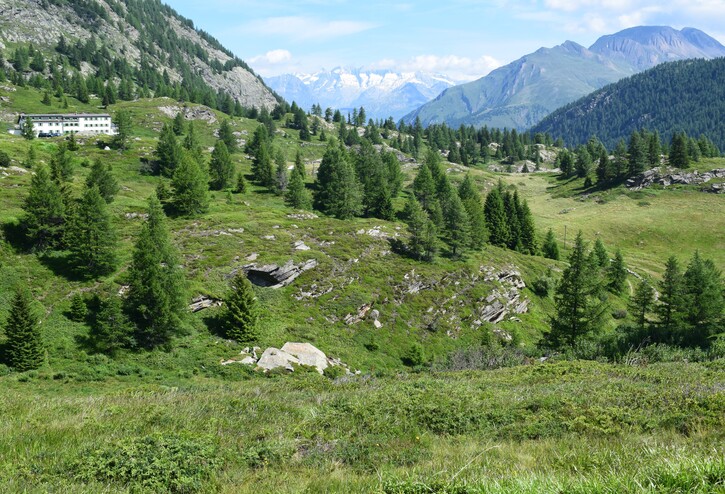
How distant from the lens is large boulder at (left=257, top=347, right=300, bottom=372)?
39156mm

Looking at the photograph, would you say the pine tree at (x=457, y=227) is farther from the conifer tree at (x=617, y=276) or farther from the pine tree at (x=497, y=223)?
the conifer tree at (x=617, y=276)

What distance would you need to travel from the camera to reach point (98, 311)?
41750 millimetres

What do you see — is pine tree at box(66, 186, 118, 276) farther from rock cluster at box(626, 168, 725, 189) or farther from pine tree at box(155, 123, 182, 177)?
rock cluster at box(626, 168, 725, 189)

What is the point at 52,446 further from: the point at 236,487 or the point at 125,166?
the point at 125,166

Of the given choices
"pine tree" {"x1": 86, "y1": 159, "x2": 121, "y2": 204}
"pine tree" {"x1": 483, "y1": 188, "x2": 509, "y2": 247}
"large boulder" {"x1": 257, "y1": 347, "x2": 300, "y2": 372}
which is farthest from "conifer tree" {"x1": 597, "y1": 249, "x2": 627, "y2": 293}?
"pine tree" {"x1": 86, "y1": 159, "x2": 121, "y2": 204}

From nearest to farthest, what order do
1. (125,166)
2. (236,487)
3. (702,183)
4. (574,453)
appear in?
(236,487), (574,453), (125,166), (702,183)

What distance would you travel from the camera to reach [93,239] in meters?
46.3

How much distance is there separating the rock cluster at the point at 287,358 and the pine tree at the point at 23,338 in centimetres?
1480

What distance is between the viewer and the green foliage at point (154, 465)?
289 inches

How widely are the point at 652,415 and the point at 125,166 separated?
115 meters

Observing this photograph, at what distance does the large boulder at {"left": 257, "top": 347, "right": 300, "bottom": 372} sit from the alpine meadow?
223 millimetres

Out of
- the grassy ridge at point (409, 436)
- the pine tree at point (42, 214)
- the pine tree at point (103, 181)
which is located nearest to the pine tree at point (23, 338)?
the pine tree at point (42, 214)

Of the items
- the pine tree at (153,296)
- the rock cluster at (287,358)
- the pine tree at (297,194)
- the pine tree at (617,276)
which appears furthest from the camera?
the pine tree at (297,194)

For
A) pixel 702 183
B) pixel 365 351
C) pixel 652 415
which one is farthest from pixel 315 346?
pixel 702 183
